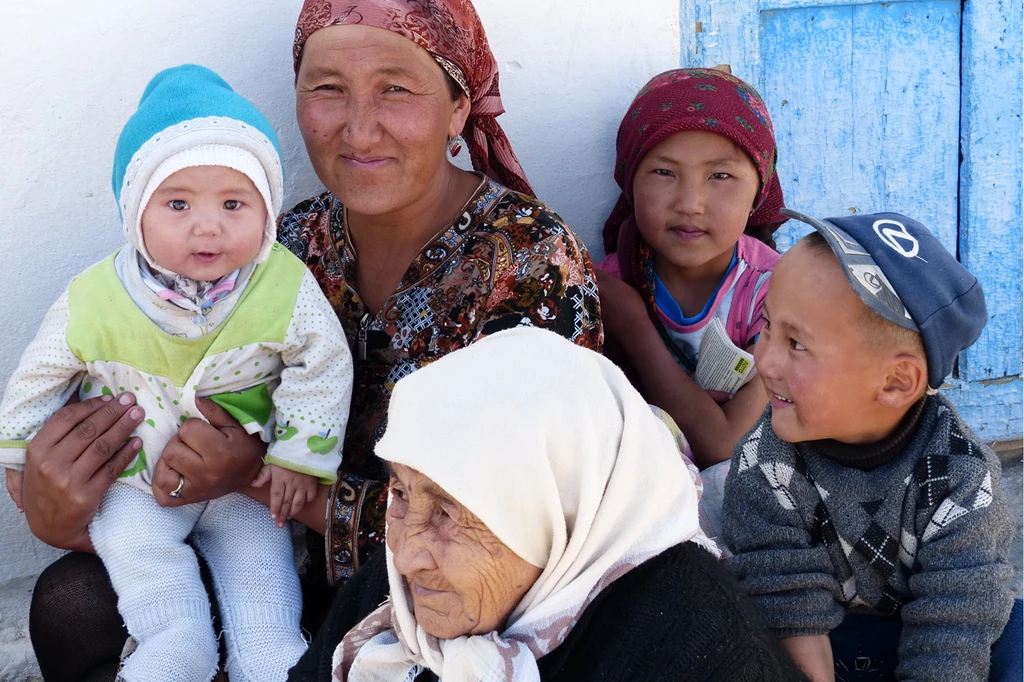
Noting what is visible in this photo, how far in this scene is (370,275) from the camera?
10.3ft

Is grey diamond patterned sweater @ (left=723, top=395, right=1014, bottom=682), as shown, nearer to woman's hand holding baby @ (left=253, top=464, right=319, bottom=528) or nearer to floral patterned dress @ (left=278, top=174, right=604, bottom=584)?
floral patterned dress @ (left=278, top=174, right=604, bottom=584)

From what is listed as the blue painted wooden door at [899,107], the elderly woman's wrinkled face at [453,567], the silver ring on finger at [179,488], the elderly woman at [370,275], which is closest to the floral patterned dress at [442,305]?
the elderly woman at [370,275]

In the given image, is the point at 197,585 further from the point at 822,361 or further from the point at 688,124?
the point at 688,124

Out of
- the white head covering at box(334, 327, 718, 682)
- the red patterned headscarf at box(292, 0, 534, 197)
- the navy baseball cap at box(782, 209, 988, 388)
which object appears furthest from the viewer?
the red patterned headscarf at box(292, 0, 534, 197)

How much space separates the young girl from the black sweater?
56.2 inches

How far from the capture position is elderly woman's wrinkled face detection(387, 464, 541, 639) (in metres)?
1.75

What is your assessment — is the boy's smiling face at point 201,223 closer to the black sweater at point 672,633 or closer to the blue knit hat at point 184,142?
the blue knit hat at point 184,142

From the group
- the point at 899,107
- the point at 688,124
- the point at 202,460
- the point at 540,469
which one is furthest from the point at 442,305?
the point at 899,107

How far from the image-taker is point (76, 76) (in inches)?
121

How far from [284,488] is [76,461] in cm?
51

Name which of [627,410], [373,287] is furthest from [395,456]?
[373,287]

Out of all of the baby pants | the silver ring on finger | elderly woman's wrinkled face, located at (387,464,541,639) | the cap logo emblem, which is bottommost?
the baby pants

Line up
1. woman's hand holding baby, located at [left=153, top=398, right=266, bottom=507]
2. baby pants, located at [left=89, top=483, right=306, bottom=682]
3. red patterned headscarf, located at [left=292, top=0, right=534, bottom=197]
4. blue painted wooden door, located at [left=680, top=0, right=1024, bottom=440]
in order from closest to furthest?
baby pants, located at [left=89, top=483, right=306, bottom=682]
woman's hand holding baby, located at [left=153, top=398, right=266, bottom=507]
red patterned headscarf, located at [left=292, top=0, right=534, bottom=197]
blue painted wooden door, located at [left=680, top=0, right=1024, bottom=440]

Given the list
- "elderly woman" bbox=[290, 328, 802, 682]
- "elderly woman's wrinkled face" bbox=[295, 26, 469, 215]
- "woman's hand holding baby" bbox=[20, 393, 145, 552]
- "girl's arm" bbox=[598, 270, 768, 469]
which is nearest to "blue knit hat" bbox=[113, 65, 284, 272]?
"elderly woman's wrinkled face" bbox=[295, 26, 469, 215]
